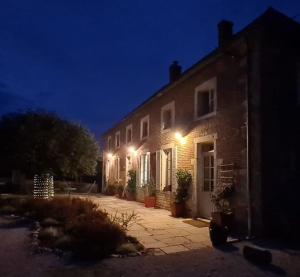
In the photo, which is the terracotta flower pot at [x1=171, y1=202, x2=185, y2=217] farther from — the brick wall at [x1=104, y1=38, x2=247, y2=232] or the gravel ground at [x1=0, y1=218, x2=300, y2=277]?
the gravel ground at [x1=0, y1=218, x2=300, y2=277]

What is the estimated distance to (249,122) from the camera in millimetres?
8094

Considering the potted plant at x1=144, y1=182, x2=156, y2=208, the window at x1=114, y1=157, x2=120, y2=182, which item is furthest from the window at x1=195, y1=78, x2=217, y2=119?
the window at x1=114, y1=157, x2=120, y2=182

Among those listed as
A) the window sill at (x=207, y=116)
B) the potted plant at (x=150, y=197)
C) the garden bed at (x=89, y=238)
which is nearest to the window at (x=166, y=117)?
the window sill at (x=207, y=116)

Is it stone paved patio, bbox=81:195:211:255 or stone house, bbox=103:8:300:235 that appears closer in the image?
stone paved patio, bbox=81:195:211:255

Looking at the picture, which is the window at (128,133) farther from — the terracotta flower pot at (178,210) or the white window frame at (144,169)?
the terracotta flower pot at (178,210)

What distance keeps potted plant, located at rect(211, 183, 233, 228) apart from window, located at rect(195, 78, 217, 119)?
8.72 ft

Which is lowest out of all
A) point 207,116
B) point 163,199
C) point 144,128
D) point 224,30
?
point 163,199

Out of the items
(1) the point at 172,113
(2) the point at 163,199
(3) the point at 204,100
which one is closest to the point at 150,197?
(2) the point at 163,199

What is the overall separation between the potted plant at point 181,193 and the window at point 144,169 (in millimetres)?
4114

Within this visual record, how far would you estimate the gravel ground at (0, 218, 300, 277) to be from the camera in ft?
17.0

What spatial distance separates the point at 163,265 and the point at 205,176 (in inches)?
208

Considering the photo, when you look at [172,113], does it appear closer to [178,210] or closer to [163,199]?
[163,199]

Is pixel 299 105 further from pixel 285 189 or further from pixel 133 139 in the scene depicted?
pixel 133 139

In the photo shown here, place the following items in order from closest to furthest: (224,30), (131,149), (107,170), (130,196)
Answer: (224,30) → (130,196) → (131,149) → (107,170)
